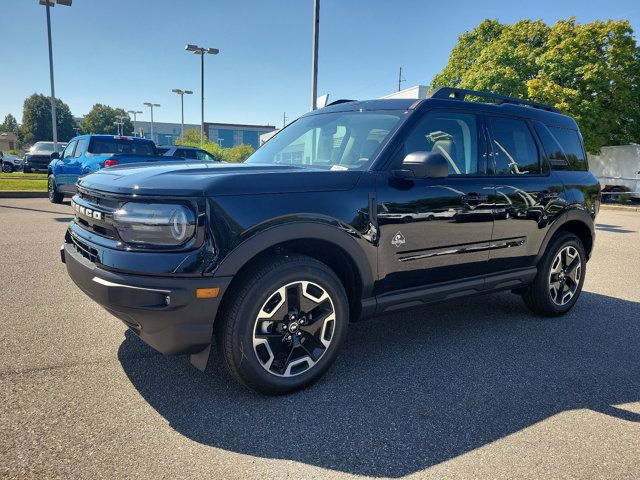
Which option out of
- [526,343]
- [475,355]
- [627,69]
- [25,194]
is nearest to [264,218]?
[475,355]

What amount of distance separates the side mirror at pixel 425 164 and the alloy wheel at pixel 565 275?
213cm

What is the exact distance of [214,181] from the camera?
8.17 ft

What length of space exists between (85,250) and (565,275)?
166 inches

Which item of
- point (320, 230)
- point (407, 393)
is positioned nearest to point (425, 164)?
point (320, 230)

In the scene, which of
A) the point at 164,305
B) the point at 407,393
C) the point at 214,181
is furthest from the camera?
the point at 407,393

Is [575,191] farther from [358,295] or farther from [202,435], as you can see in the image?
[202,435]

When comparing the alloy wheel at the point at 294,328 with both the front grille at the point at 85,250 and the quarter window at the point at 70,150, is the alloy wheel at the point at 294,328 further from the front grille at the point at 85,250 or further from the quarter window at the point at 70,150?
the quarter window at the point at 70,150

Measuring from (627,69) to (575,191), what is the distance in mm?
24501

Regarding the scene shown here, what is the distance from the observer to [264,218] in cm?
258

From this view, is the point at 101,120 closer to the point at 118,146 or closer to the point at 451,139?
the point at 118,146

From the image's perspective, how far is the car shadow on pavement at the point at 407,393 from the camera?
2363 millimetres

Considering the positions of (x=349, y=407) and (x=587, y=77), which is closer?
(x=349, y=407)

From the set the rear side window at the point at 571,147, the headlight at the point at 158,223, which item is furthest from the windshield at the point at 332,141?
the rear side window at the point at 571,147

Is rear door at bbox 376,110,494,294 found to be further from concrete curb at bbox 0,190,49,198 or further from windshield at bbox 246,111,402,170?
concrete curb at bbox 0,190,49,198
